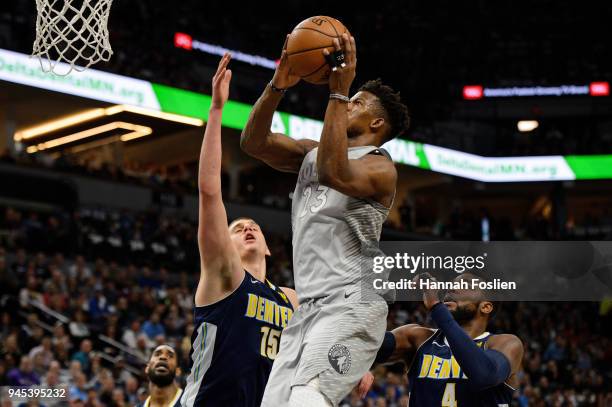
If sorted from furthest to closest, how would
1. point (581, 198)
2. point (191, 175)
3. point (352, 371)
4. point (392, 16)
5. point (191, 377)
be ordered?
1. point (581, 198)
2. point (392, 16)
3. point (191, 175)
4. point (191, 377)
5. point (352, 371)

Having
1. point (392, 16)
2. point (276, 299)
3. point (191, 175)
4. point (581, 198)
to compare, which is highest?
point (392, 16)

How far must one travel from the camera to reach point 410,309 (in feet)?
64.0

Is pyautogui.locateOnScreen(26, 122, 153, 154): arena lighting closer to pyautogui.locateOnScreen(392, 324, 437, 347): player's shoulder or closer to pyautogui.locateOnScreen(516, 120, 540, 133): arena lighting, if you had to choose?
pyautogui.locateOnScreen(516, 120, 540, 133): arena lighting

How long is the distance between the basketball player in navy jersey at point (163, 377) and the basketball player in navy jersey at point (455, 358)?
→ 1750 mm

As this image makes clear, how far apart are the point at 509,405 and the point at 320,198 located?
6.31 ft

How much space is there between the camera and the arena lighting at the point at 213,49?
77.7 feet

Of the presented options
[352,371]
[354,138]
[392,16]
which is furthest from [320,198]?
[392,16]

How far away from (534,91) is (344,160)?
1058 inches

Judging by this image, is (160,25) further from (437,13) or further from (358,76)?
(437,13)

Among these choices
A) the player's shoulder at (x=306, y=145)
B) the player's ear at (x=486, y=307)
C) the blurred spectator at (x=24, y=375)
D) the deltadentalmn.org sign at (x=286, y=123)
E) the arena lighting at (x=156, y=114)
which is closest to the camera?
the player's shoulder at (x=306, y=145)

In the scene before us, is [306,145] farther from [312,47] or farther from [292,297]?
[292,297]

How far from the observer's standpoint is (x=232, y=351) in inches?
179

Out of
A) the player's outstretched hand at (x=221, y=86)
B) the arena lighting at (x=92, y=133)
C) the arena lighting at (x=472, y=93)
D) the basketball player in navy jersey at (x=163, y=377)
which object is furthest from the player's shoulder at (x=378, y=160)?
the arena lighting at (x=472, y=93)

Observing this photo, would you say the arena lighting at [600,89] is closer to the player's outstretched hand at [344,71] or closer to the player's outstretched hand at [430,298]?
the player's outstretched hand at [430,298]
